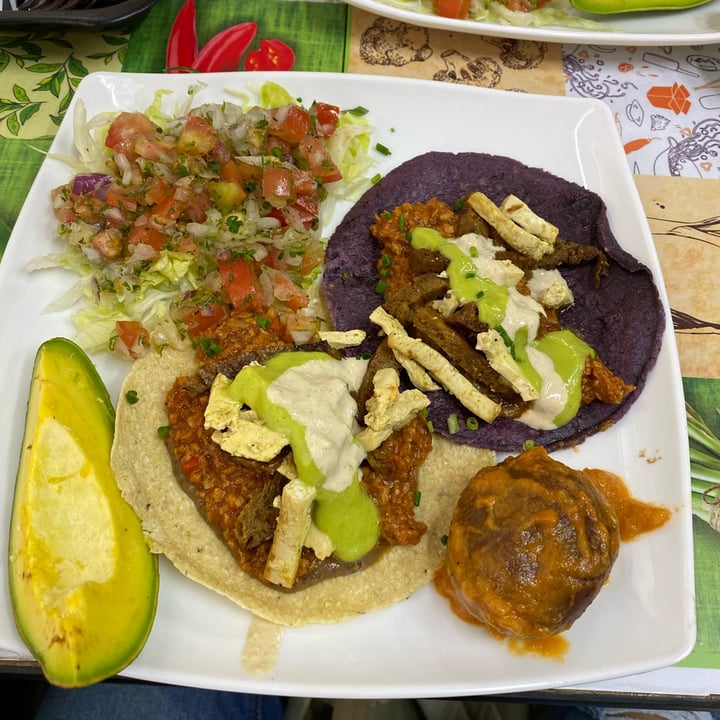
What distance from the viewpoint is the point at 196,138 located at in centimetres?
287

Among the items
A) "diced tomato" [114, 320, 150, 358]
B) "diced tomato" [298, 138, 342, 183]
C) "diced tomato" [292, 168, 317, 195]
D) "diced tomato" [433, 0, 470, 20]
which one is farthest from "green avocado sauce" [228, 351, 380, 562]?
"diced tomato" [433, 0, 470, 20]

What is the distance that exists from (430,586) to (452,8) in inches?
126

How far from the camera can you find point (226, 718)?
3082 mm

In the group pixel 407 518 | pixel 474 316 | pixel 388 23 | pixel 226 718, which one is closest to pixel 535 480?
pixel 407 518

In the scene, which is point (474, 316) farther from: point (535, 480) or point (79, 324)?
point (79, 324)

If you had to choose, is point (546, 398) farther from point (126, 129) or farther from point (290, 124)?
point (126, 129)

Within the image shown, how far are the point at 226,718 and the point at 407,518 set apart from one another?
5.06 ft

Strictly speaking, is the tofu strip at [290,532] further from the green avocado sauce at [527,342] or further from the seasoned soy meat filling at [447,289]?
the green avocado sauce at [527,342]

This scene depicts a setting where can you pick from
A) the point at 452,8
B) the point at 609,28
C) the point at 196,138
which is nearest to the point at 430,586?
the point at 196,138

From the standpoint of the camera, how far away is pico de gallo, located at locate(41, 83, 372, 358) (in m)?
2.85

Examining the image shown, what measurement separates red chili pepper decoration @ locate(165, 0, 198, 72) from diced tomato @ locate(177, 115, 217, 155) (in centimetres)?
98

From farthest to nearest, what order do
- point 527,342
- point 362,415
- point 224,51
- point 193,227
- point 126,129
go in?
point 224,51, point 126,129, point 193,227, point 527,342, point 362,415

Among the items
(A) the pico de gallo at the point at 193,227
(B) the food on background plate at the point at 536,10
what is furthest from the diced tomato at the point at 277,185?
(B) the food on background plate at the point at 536,10

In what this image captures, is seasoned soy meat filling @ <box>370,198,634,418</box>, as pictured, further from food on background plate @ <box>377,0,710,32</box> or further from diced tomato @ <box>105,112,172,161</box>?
food on background plate @ <box>377,0,710,32</box>
